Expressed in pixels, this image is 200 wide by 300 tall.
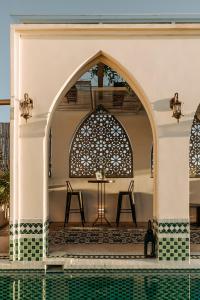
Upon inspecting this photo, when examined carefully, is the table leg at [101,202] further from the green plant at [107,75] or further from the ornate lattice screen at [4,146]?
the ornate lattice screen at [4,146]

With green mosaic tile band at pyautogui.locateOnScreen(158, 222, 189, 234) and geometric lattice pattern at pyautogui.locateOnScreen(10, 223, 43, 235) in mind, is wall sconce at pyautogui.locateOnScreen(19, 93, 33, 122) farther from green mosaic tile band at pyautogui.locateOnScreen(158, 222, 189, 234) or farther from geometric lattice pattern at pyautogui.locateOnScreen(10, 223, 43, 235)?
green mosaic tile band at pyautogui.locateOnScreen(158, 222, 189, 234)

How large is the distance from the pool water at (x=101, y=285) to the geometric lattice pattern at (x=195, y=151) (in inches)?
181

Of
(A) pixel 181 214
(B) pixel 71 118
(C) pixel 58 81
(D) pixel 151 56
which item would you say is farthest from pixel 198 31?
(B) pixel 71 118

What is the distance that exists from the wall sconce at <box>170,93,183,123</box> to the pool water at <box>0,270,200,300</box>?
2.14 m

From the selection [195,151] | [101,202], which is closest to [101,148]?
[101,202]

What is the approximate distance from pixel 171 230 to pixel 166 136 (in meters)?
1.32

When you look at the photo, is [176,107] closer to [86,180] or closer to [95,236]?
[95,236]

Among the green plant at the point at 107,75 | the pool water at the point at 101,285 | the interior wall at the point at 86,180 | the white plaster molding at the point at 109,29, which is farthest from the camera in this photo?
the interior wall at the point at 86,180

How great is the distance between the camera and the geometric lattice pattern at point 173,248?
581 centimetres

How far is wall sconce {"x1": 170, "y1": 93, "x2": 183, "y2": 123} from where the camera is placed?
5.74 m

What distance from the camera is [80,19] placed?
588 centimetres

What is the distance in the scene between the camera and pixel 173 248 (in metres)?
5.82

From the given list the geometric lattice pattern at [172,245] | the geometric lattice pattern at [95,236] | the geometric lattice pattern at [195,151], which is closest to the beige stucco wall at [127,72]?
the geometric lattice pattern at [172,245]

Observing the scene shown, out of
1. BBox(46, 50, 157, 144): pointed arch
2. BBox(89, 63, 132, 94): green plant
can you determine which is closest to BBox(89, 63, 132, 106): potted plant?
BBox(89, 63, 132, 94): green plant
